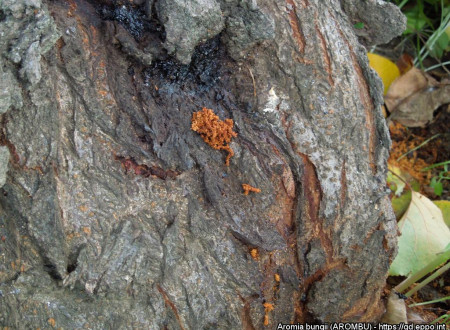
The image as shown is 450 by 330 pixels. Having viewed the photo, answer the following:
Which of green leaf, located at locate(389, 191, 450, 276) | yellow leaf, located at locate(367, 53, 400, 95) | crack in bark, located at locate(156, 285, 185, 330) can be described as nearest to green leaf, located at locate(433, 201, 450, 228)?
green leaf, located at locate(389, 191, 450, 276)

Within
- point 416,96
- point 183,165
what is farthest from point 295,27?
point 416,96

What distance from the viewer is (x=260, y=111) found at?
1391 millimetres

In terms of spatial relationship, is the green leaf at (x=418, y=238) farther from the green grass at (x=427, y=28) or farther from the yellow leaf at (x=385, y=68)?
the green grass at (x=427, y=28)

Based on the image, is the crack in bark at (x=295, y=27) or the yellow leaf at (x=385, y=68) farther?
the yellow leaf at (x=385, y=68)

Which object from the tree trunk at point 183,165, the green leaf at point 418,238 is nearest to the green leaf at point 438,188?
the green leaf at point 418,238

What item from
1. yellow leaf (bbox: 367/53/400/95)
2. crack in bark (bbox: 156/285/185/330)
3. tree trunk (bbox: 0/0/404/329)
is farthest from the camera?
yellow leaf (bbox: 367/53/400/95)

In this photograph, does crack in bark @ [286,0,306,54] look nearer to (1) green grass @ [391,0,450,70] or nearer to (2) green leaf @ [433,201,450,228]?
(2) green leaf @ [433,201,450,228]

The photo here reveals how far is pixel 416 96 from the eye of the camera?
2656mm

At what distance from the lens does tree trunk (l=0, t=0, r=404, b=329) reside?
1.21 m

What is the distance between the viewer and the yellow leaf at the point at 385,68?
8.54 ft

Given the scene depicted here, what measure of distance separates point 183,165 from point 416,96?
1.85 meters

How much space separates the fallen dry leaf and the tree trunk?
123cm

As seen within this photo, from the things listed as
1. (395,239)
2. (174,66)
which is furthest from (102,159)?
(395,239)

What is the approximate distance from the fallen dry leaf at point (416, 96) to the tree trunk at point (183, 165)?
4.04 feet
